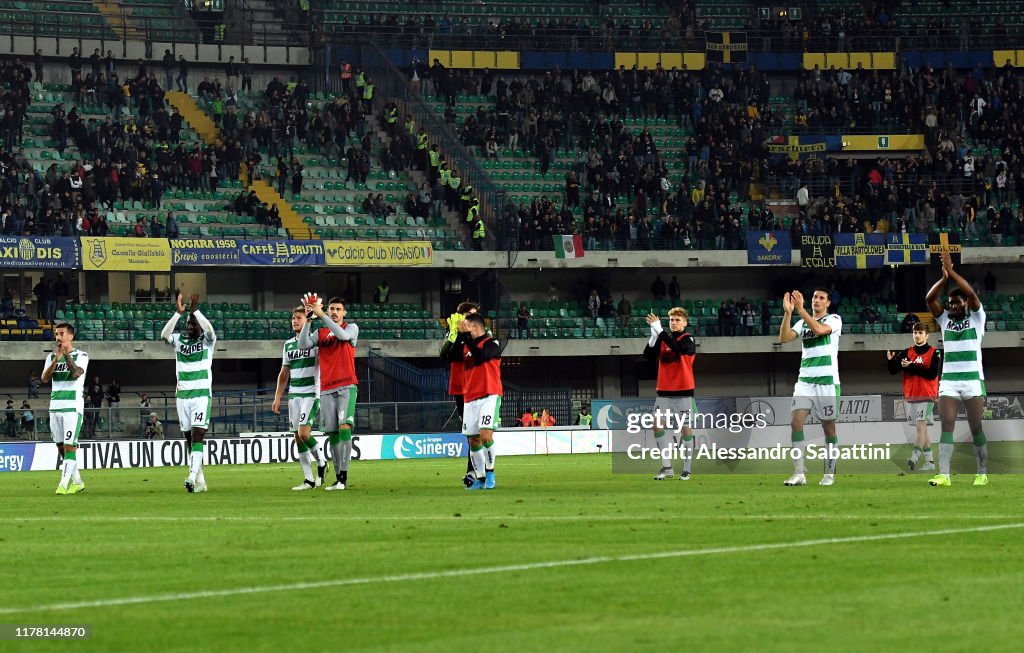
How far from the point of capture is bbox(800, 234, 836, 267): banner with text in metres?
58.9

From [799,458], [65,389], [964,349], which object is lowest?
[799,458]

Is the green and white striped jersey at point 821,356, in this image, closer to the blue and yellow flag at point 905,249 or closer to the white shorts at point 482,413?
the white shorts at point 482,413

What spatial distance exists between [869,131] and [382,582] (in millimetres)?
57393

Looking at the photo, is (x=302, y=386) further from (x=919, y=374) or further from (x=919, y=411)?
(x=919, y=374)

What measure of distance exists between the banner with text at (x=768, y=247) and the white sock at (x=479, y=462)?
132 ft

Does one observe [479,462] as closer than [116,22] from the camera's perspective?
Yes

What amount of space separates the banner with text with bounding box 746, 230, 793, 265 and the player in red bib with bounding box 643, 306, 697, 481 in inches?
1513

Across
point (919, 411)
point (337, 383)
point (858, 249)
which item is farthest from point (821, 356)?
point (858, 249)

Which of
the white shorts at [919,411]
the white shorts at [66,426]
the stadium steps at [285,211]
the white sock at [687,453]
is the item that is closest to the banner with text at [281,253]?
the stadium steps at [285,211]

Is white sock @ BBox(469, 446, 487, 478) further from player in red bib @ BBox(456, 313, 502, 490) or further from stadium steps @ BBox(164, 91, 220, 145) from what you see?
stadium steps @ BBox(164, 91, 220, 145)

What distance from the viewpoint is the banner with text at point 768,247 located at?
59094 millimetres

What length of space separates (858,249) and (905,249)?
180 centimetres

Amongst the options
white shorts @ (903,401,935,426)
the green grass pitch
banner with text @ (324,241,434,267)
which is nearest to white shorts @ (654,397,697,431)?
the green grass pitch

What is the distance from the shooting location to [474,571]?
10.1 m
